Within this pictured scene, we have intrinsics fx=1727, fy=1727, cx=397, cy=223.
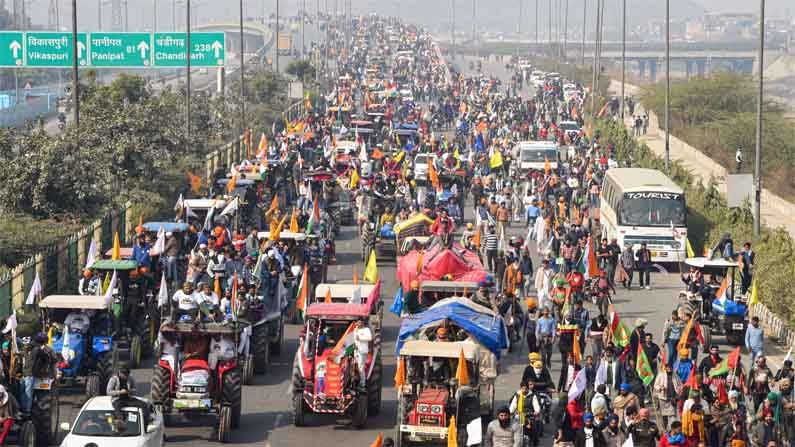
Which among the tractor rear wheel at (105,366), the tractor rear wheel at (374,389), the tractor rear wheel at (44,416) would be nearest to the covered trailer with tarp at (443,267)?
the tractor rear wheel at (374,389)

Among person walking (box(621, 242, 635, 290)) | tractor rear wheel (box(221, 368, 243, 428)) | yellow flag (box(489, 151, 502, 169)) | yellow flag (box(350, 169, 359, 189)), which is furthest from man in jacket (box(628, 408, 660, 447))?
yellow flag (box(489, 151, 502, 169))

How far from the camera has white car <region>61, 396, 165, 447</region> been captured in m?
20.8

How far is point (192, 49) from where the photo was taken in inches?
3017

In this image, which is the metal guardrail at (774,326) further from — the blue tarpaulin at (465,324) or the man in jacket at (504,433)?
the man in jacket at (504,433)

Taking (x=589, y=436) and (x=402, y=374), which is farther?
(x=402, y=374)

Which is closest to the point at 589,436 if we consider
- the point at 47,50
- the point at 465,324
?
the point at 465,324

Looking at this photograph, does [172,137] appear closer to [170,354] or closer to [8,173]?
[8,173]

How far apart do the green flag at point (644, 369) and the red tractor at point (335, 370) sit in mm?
3986

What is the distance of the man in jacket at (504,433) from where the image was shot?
20.9 m

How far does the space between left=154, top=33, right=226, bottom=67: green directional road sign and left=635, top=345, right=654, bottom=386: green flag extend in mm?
51865

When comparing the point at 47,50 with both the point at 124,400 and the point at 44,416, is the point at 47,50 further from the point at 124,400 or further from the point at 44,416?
the point at 124,400

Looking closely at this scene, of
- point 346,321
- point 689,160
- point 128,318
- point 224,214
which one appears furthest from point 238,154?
point 346,321

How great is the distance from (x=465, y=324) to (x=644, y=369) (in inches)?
112

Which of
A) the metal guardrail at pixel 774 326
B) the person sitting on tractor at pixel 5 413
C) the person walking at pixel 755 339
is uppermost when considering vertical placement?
the person sitting on tractor at pixel 5 413
